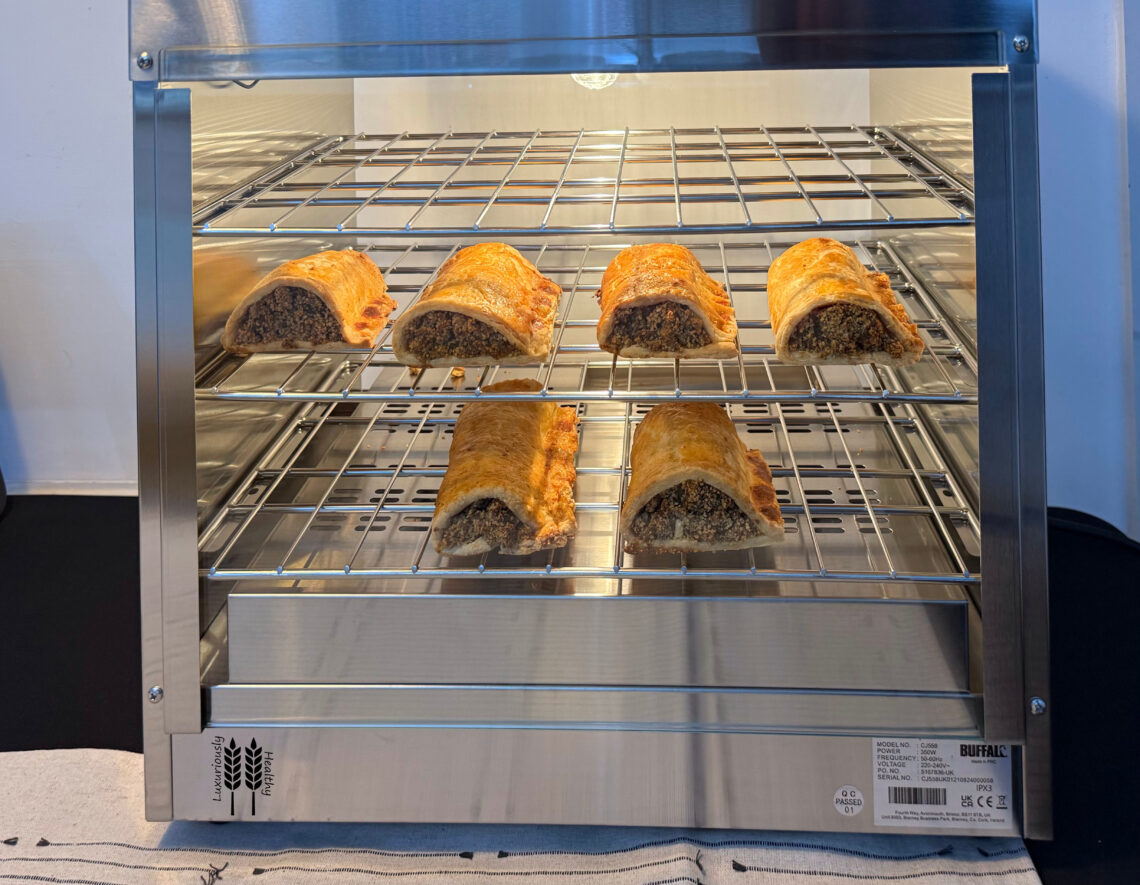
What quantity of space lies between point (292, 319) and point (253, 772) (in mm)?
624

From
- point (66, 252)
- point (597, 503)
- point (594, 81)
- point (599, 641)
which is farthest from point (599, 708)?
point (66, 252)

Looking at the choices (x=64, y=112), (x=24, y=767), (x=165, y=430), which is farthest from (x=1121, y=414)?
(x=64, y=112)

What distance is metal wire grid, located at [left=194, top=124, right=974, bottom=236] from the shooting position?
64.5 inches

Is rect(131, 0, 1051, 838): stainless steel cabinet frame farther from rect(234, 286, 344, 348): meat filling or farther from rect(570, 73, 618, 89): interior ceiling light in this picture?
rect(570, 73, 618, 89): interior ceiling light

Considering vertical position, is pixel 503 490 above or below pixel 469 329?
below

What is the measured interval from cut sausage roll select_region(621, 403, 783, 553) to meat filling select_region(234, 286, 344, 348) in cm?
49

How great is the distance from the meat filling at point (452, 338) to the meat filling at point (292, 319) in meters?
0.12

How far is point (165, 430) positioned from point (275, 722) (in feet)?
1.35

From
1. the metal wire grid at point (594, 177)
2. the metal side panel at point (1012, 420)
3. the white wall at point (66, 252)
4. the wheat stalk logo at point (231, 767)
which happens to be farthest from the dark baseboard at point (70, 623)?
the metal side panel at point (1012, 420)

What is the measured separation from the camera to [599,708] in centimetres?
148

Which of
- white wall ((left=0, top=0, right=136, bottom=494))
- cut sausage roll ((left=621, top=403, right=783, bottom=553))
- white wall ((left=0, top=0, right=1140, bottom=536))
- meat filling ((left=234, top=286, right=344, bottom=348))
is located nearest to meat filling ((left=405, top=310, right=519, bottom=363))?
meat filling ((left=234, top=286, right=344, bottom=348))

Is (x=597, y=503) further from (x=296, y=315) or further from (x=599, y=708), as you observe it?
(x=296, y=315)

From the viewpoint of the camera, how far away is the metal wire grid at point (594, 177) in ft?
5.37

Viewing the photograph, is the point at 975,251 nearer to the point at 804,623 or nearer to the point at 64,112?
the point at 804,623
